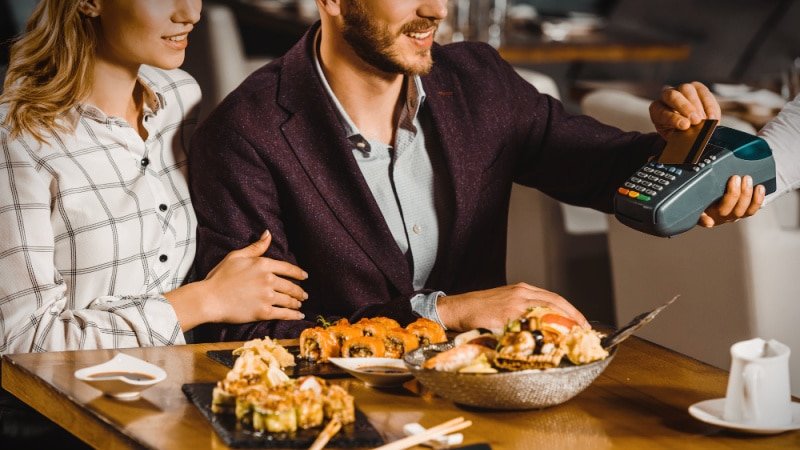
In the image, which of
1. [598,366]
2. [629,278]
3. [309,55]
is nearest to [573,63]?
[629,278]

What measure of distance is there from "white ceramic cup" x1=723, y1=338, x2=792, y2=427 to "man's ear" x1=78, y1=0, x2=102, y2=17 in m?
1.24

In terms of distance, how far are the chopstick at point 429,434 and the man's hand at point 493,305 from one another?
39 centimetres

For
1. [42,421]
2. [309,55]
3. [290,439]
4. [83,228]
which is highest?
[309,55]

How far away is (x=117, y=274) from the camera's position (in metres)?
2.09

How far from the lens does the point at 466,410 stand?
1513 millimetres

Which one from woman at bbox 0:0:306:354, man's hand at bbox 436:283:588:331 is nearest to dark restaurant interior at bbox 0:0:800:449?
man's hand at bbox 436:283:588:331

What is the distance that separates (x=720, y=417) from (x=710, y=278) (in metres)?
1.39

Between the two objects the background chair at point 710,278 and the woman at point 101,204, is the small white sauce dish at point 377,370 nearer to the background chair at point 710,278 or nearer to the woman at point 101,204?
the woman at point 101,204

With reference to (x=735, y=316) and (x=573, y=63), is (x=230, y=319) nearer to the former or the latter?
(x=735, y=316)

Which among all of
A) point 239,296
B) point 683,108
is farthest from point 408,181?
point 683,108

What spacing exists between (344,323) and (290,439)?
1.28 ft

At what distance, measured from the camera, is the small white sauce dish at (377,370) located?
62.3 inches

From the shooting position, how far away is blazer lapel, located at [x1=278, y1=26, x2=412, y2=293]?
217cm

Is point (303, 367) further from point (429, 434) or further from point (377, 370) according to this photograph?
point (429, 434)
